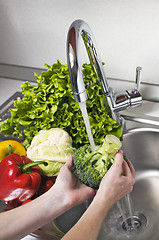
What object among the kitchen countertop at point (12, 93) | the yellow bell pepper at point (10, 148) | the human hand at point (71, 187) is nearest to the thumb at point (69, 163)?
the human hand at point (71, 187)

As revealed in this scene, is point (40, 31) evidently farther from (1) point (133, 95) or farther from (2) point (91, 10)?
(1) point (133, 95)

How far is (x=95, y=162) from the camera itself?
826mm

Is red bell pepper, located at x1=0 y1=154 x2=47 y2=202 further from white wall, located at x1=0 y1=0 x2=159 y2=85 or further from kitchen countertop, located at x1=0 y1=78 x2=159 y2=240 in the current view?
A: white wall, located at x1=0 y1=0 x2=159 y2=85

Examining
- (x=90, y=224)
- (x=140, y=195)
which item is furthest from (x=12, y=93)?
(x=90, y=224)

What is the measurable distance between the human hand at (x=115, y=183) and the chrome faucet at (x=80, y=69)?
0.21 m

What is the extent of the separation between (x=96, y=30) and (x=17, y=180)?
2.49 feet

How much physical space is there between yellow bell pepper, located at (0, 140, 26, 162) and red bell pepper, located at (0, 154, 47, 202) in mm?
93

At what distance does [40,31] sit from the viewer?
1386 millimetres

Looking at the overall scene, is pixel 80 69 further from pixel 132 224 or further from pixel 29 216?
pixel 132 224

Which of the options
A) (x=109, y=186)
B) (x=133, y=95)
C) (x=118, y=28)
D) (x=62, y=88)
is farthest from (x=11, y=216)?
(x=118, y=28)

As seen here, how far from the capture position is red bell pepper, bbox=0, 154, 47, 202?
82 cm

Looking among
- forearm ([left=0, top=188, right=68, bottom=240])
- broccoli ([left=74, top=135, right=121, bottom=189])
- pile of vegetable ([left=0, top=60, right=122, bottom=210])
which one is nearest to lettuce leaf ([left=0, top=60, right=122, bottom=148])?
pile of vegetable ([left=0, top=60, right=122, bottom=210])

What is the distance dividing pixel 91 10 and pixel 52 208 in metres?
0.85

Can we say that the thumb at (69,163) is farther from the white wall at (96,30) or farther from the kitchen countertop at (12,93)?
the white wall at (96,30)
